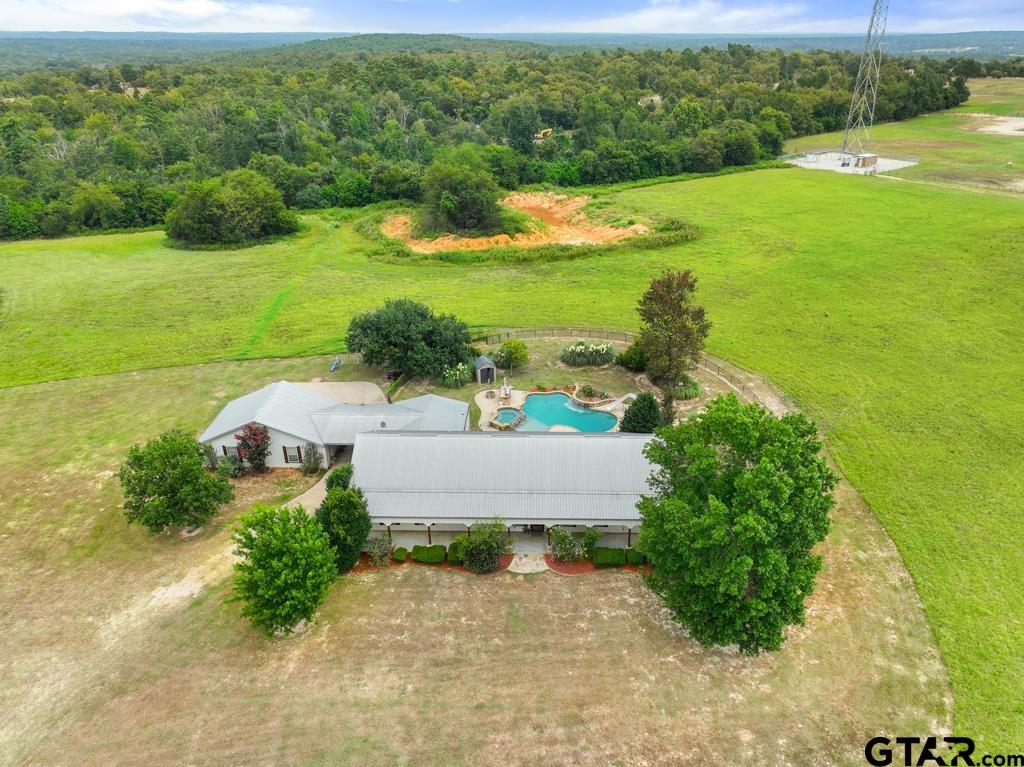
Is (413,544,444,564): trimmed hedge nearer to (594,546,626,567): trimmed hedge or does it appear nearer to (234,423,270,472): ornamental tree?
(594,546,626,567): trimmed hedge

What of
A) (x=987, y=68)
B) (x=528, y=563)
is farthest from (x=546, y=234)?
(x=987, y=68)

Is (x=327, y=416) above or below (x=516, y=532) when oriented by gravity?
above

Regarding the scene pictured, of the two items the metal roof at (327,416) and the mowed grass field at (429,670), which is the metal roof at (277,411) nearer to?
the metal roof at (327,416)

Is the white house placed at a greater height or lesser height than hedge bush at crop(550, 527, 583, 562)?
greater

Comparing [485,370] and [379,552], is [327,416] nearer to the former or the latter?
[379,552]

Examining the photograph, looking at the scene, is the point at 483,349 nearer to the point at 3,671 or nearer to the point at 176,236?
the point at 3,671

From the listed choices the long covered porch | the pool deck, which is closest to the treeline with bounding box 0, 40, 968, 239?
the pool deck
